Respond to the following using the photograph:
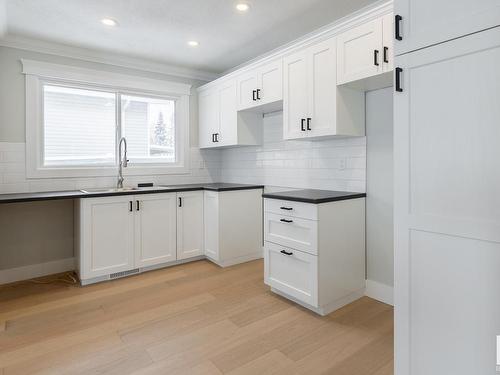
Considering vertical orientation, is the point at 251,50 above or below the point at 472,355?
above

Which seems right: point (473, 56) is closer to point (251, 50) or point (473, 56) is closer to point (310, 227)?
point (310, 227)

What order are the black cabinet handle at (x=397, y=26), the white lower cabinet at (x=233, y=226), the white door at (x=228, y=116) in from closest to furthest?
the black cabinet handle at (x=397, y=26), the white lower cabinet at (x=233, y=226), the white door at (x=228, y=116)

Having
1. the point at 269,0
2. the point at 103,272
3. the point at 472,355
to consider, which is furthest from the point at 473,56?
the point at 103,272

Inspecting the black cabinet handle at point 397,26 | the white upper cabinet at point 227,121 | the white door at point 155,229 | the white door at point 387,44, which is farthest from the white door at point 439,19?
the white door at point 155,229

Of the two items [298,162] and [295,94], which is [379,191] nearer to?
[298,162]

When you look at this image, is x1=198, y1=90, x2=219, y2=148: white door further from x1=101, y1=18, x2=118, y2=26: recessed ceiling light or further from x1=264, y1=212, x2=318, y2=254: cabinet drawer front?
x1=264, y1=212, x2=318, y2=254: cabinet drawer front

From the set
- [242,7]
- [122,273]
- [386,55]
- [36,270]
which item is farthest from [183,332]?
[242,7]

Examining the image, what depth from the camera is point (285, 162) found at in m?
3.54

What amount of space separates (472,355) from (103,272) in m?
3.05

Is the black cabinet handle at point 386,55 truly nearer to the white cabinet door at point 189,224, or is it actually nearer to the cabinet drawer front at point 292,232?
the cabinet drawer front at point 292,232

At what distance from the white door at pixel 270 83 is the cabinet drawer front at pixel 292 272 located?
4.87 ft

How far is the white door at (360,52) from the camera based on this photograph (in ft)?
7.19

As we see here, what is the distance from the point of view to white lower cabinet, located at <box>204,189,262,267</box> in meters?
3.51

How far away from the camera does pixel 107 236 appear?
123 inches
